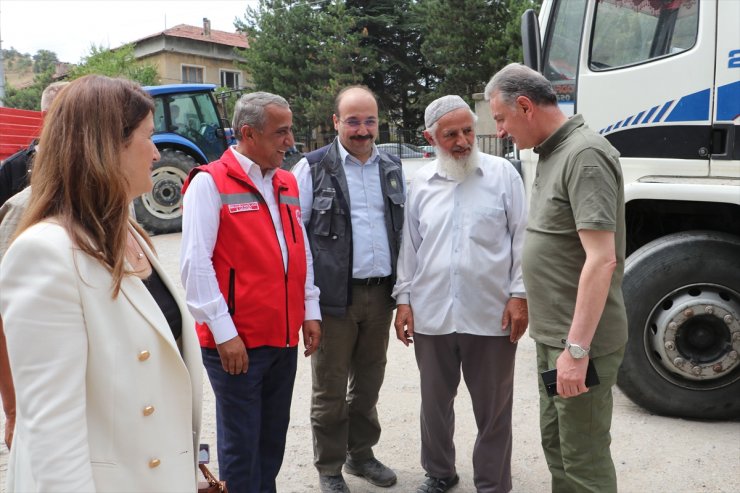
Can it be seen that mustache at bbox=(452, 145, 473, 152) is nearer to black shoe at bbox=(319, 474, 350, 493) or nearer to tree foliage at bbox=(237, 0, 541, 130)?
black shoe at bbox=(319, 474, 350, 493)

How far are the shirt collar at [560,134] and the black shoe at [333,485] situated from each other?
5.97ft

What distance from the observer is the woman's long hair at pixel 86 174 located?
4.86 feet

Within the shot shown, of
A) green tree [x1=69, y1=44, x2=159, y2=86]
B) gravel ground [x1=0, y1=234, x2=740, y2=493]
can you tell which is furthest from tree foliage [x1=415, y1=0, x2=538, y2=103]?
gravel ground [x1=0, y1=234, x2=740, y2=493]

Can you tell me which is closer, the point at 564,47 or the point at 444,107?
the point at 444,107

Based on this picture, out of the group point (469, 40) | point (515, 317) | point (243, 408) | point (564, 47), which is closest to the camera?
point (243, 408)

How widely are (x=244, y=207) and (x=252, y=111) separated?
0.39 metres

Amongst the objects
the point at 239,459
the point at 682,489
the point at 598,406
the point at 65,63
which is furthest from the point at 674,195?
the point at 65,63

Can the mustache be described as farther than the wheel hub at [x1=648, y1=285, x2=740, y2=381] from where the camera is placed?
No

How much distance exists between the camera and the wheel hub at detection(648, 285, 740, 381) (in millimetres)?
3783

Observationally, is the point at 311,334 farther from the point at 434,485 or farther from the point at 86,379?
the point at 86,379

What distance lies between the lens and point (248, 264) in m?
2.63

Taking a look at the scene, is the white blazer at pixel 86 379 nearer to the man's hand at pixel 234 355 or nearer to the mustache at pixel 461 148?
the man's hand at pixel 234 355

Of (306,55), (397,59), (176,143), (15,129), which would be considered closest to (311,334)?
(15,129)

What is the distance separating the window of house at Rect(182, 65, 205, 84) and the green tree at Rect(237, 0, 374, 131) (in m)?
7.71
